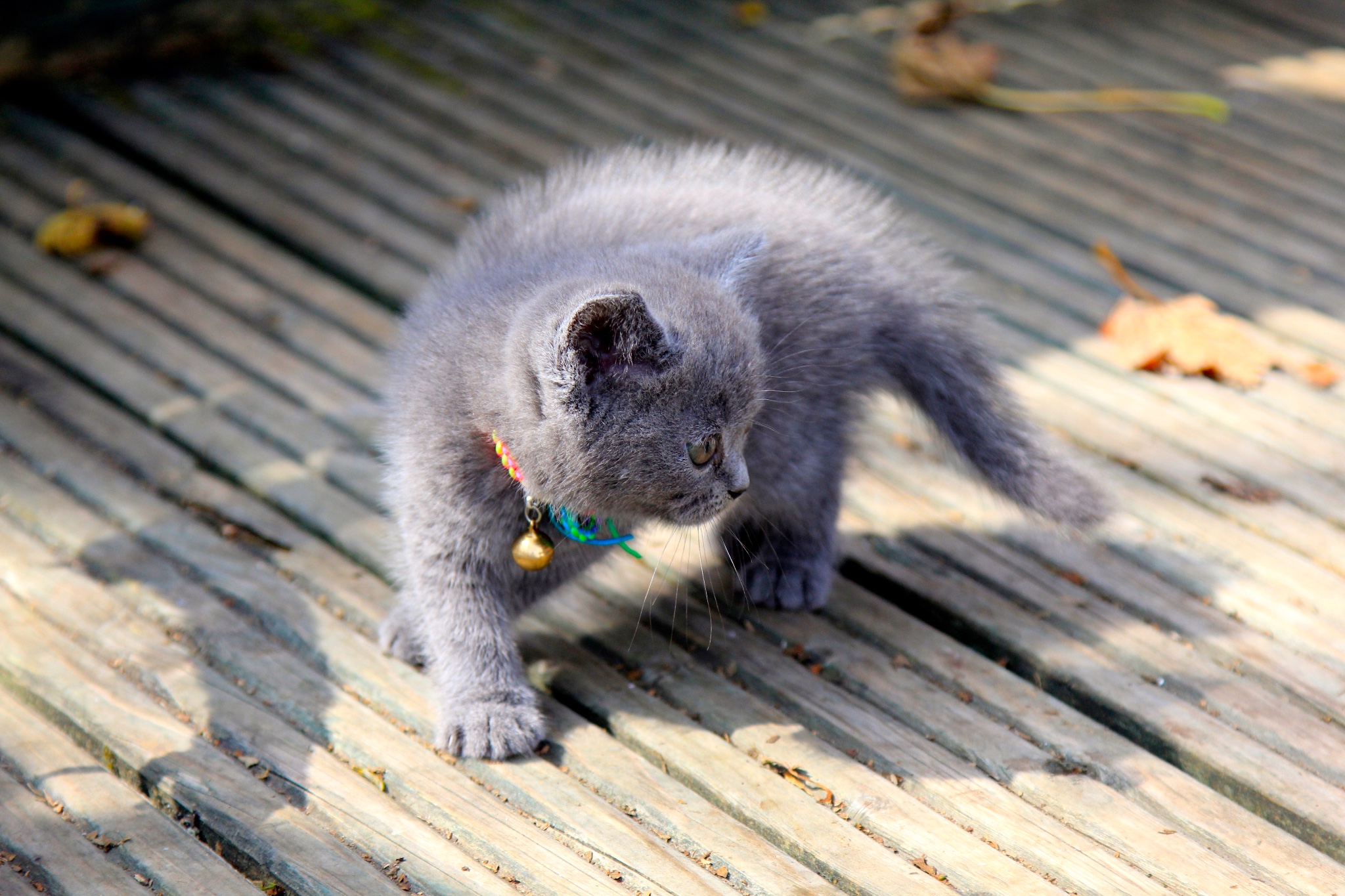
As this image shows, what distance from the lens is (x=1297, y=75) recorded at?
15.1ft

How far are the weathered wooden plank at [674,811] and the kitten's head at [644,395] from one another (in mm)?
406

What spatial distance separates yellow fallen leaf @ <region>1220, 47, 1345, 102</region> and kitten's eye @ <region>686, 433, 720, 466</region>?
3468 mm

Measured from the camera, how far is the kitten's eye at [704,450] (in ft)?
6.37

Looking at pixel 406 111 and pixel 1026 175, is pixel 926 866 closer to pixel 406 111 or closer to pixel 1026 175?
pixel 1026 175

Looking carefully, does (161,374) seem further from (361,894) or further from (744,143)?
(744,143)

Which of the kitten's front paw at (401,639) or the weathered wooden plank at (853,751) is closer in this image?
the weathered wooden plank at (853,751)

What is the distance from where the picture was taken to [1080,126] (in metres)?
4.29

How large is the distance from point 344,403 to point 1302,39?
4041 millimetres

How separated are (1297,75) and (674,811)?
4024 millimetres

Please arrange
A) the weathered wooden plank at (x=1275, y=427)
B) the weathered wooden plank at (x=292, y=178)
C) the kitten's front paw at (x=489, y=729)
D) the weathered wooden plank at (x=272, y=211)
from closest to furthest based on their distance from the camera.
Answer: the kitten's front paw at (x=489, y=729)
the weathered wooden plank at (x=1275, y=427)
the weathered wooden plank at (x=272, y=211)
the weathered wooden plank at (x=292, y=178)

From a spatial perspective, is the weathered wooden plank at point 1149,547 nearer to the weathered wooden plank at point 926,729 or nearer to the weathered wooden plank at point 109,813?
the weathered wooden plank at point 926,729

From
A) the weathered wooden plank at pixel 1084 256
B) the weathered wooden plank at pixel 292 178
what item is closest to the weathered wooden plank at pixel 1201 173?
the weathered wooden plank at pixel 1084 256

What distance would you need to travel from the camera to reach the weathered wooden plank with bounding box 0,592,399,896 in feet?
5.95

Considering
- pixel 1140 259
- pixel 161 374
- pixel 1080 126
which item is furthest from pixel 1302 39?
pixel 161 374
